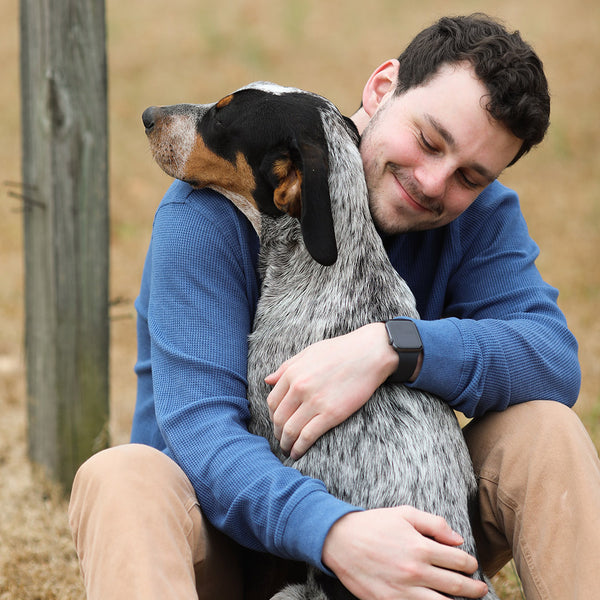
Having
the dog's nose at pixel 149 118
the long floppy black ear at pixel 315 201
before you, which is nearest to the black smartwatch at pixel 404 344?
the long floppy black ear at pixel 315 201

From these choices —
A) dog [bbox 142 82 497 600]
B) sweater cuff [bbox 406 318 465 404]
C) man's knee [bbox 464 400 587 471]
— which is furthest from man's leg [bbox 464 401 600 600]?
sweater cuff [bbox 406 318 465 404]

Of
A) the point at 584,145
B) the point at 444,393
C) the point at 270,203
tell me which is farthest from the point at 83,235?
the point at 584,145

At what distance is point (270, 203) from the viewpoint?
106 inches

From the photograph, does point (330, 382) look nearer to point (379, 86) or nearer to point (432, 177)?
point (432, 177)

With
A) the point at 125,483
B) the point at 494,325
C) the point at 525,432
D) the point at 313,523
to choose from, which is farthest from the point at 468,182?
the point at 125,483

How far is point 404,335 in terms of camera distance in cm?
239

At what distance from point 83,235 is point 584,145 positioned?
269 inches

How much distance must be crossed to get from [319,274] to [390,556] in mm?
925

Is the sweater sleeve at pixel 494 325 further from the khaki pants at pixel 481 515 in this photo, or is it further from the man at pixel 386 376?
the khaki pants at pixel 481 515

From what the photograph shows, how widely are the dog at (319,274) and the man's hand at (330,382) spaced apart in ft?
0.21

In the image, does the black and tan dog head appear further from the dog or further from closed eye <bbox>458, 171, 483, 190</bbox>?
closed eye <bbox>458, 171, 483, 190</bbox>

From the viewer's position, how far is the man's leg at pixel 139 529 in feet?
6.82

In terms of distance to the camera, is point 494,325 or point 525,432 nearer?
point 525,432

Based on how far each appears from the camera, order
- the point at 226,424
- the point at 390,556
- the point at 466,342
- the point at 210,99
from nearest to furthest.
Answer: the point at 390,556 < the point at 226,424 < the point at 466,342 < the point at 210,99
